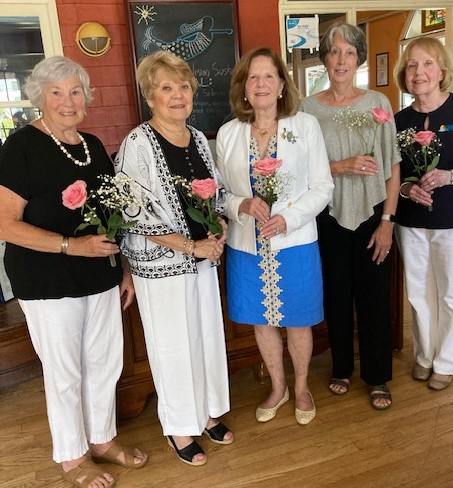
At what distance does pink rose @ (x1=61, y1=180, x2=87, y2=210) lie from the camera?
163cm

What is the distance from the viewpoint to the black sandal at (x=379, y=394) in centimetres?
255

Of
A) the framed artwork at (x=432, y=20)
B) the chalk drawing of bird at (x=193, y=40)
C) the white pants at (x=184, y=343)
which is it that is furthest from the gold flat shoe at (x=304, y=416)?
the framed artwork at (x=432, y=20)

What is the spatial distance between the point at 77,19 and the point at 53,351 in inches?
86.8

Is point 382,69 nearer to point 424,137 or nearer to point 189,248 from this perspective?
point 424,137

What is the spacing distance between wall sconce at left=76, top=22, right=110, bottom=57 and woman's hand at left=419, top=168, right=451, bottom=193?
2.09 m

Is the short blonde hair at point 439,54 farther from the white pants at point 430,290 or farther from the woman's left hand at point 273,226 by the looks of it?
the woman's left hand at point 273,226

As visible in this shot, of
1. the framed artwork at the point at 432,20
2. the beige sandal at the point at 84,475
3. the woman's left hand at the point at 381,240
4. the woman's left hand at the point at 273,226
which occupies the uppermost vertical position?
the framed artwork at the point at 432,20

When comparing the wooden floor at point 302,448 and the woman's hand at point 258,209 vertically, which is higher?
the woman's hand at point 258,209

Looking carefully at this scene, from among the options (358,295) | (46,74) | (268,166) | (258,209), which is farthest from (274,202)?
(46,74)

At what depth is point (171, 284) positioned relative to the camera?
79.7 inches

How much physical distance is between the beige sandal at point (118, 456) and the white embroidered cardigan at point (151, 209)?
33.5 inches

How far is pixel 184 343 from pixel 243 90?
3.72ft

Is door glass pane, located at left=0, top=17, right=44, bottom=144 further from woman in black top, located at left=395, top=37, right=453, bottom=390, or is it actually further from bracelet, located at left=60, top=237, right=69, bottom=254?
woman in black top, located at left=395, top=37, right=453, bottom=390

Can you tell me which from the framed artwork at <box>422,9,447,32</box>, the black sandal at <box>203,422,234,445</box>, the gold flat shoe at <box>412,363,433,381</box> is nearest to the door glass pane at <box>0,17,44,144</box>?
the black sandal at <box>203,422,234,445</box>
